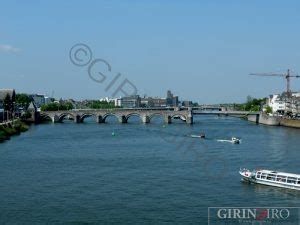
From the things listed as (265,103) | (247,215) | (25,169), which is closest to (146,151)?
(25,169)

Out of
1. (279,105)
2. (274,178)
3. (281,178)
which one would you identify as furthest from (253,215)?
(279,105)

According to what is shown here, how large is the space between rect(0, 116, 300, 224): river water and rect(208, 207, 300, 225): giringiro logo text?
36cm

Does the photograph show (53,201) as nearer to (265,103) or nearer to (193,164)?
(193,164)

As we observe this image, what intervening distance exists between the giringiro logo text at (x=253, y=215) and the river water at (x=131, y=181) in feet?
1.19

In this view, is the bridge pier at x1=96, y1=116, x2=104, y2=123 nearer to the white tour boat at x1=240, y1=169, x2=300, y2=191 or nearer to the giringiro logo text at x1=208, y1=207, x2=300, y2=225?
the white tour boat at x1=240, y1=169, x2=300, y2=191

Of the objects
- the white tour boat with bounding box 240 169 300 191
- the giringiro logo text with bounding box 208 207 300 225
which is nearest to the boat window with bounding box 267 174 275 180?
the white tour boat with bounding box 240 169 300 191

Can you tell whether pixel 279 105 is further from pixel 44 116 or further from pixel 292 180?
pixel 292 180

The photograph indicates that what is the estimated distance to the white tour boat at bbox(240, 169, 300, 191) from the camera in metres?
18.6

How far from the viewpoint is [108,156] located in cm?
2748

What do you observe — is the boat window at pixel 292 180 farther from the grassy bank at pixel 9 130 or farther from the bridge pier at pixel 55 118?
the bridge pier at pixel 55 118

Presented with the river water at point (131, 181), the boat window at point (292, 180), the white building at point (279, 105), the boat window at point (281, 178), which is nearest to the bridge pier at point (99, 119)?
the white building at point (279, 105)

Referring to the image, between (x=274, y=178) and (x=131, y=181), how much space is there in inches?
186

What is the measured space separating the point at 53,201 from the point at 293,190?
747 cm

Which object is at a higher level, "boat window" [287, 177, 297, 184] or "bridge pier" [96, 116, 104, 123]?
"bridge pier" [96, 116, 104, 123]
